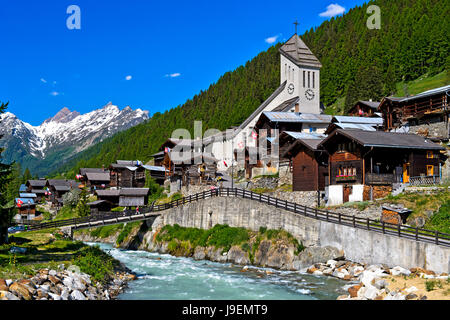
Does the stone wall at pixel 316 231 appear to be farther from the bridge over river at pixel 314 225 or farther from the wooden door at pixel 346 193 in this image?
the wooden door at pixel 346 193

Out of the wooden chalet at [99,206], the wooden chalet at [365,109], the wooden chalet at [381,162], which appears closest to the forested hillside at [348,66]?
the wooden chalet at [365,109]

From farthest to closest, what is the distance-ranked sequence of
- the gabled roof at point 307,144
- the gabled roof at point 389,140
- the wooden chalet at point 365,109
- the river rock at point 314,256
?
the wooden chalet at point 365,109 < the gabled roof at point 307,144 < the gabled roof at point 389,140 < the river rock at point 314,256

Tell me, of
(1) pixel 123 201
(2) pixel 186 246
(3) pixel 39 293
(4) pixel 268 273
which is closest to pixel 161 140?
(1) pixel 123 201

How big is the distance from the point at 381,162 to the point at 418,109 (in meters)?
13.8

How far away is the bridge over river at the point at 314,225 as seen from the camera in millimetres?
26833

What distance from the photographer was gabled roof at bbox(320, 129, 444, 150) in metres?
40.1

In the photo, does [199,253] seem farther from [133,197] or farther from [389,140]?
[133,197]

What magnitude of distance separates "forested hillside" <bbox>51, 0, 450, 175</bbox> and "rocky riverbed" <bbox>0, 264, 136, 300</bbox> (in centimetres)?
8830

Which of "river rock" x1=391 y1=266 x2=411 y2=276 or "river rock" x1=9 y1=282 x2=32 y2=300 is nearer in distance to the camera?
"river rock" x1=9 y1=282 x2=32 y2=300

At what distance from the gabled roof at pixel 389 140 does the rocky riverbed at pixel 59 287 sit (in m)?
24.5

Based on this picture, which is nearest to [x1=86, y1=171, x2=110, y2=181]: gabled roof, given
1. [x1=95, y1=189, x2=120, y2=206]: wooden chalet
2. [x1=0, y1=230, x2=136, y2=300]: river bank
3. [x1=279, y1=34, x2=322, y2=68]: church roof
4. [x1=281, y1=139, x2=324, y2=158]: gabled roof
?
[x1=95, y1=189, x2=120, y2=206]: wooden chalet

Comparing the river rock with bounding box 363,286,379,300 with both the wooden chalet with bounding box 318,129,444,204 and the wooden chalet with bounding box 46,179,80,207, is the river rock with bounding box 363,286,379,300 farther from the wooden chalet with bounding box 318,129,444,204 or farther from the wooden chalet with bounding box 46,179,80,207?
the wooden chalet with bounding box 46,179,80,207

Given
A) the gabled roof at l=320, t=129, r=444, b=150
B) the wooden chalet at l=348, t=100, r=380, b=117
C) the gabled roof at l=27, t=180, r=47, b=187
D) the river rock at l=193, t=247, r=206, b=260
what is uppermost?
the wooden chalet at l=348, t=100, r=380, b=117

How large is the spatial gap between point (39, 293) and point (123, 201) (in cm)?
5734
